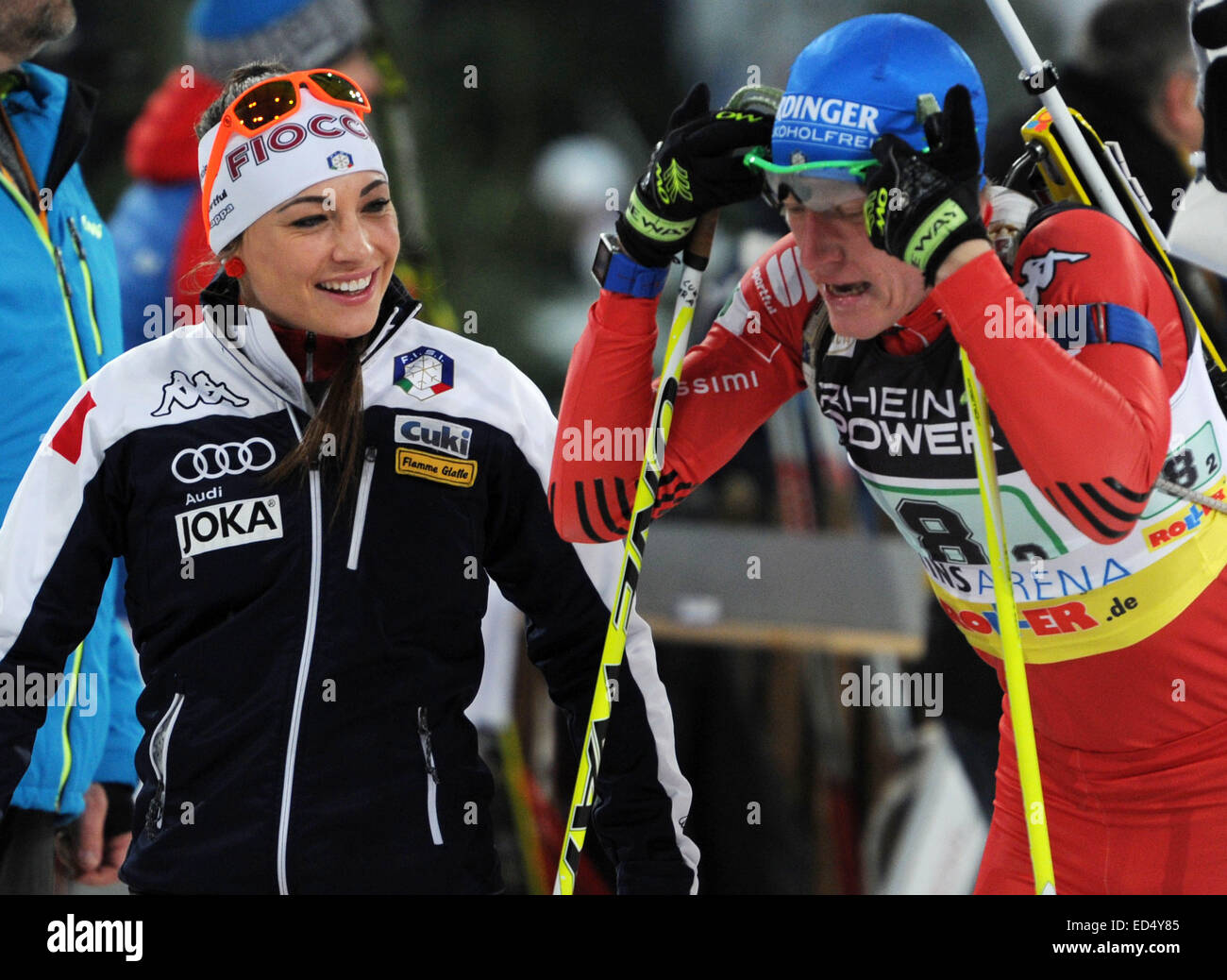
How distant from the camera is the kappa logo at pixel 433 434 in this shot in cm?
229

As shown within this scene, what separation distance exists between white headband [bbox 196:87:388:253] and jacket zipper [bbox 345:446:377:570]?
397 mm

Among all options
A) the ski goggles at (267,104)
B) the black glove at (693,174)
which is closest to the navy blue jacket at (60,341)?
the ski goggles at (267,104)

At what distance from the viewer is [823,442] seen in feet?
13.4

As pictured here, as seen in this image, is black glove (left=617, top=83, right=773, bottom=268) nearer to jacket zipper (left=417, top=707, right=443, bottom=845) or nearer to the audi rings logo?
the audi rings logo

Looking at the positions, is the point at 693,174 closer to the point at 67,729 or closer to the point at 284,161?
the point at 284,161

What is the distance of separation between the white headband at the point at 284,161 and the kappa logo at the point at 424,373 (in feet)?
0.92

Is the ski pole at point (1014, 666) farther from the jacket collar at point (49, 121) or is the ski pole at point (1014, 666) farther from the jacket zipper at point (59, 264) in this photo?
the jacket collar at point (49, 121)

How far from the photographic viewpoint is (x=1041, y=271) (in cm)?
215

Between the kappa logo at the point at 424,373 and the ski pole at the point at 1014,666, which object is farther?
the kappa logo at the point at 424,373

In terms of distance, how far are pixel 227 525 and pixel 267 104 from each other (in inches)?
25.6

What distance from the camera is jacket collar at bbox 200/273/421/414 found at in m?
2.27

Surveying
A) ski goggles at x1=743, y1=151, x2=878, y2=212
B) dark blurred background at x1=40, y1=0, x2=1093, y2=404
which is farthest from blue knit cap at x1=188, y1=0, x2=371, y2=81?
ski goggles at x1=743, y1=151, x2=878, y2=212

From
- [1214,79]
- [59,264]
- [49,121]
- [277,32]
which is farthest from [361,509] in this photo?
[277,32]
